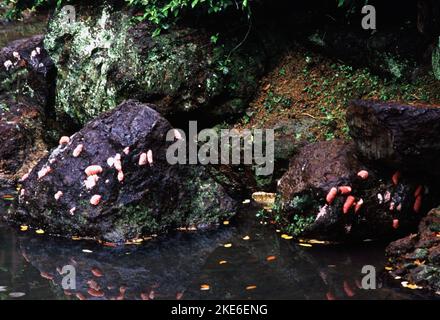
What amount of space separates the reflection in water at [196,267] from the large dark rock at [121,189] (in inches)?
9.7

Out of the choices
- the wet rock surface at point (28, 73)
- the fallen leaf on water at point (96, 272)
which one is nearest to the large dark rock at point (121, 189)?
the fallen leaf on water at point (96, 272)

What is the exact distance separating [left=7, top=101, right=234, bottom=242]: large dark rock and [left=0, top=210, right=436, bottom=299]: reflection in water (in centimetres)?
25

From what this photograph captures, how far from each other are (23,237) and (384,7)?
18.7ft

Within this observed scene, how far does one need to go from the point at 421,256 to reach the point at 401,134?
1319 millimetres

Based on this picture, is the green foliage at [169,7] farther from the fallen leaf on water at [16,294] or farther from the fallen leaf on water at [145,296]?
the fallen leaf on water at [16,294]

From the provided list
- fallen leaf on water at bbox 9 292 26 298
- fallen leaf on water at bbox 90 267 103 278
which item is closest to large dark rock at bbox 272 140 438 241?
fallen leaf on water at bbox 90 267 103 278

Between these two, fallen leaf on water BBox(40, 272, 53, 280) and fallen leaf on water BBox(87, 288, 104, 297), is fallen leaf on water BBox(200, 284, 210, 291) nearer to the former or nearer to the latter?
fallen leaf on water BBox(87, 288, 104, 297)

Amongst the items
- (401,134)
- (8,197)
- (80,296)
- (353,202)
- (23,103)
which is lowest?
(80,296)

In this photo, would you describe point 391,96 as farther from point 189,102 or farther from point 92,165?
point 92,165

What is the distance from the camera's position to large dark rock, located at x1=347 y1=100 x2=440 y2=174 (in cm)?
677

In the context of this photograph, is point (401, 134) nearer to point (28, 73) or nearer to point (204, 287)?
point (204, 287)

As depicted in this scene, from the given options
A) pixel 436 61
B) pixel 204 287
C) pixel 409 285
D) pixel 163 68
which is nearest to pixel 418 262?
pixel 409 285

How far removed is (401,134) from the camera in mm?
6840

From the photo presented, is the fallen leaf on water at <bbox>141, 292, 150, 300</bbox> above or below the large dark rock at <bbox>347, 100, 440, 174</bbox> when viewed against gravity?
below
